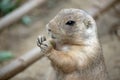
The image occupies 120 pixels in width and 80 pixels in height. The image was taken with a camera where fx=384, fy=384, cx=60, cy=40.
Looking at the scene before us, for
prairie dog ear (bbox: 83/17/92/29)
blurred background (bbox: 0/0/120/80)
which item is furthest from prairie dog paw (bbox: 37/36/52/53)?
blurred background (bbox: 0/0/120/80)

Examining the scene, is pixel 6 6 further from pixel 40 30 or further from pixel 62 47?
pixel 62 47

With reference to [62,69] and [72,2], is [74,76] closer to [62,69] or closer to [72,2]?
[62,69]

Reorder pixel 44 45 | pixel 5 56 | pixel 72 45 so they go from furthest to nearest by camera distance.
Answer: pixel 5 56
pixel 72 45
pixel 44 45

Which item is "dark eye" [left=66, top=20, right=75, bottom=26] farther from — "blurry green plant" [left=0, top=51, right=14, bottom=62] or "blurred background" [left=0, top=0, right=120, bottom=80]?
"blurry green plant" [left=0, top=51, right=14, bottom=62]

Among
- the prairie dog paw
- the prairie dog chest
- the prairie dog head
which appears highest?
the prairie dog head

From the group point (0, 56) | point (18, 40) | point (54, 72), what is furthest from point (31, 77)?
point (54, 72)

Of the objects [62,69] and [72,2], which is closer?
[62,69]

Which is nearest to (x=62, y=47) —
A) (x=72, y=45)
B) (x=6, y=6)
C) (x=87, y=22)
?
(x=72, y=45)

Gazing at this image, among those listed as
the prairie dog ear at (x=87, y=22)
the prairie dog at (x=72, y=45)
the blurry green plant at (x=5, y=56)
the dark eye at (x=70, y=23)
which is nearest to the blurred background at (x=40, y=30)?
the blurry green plant at (x=5, y=56)
